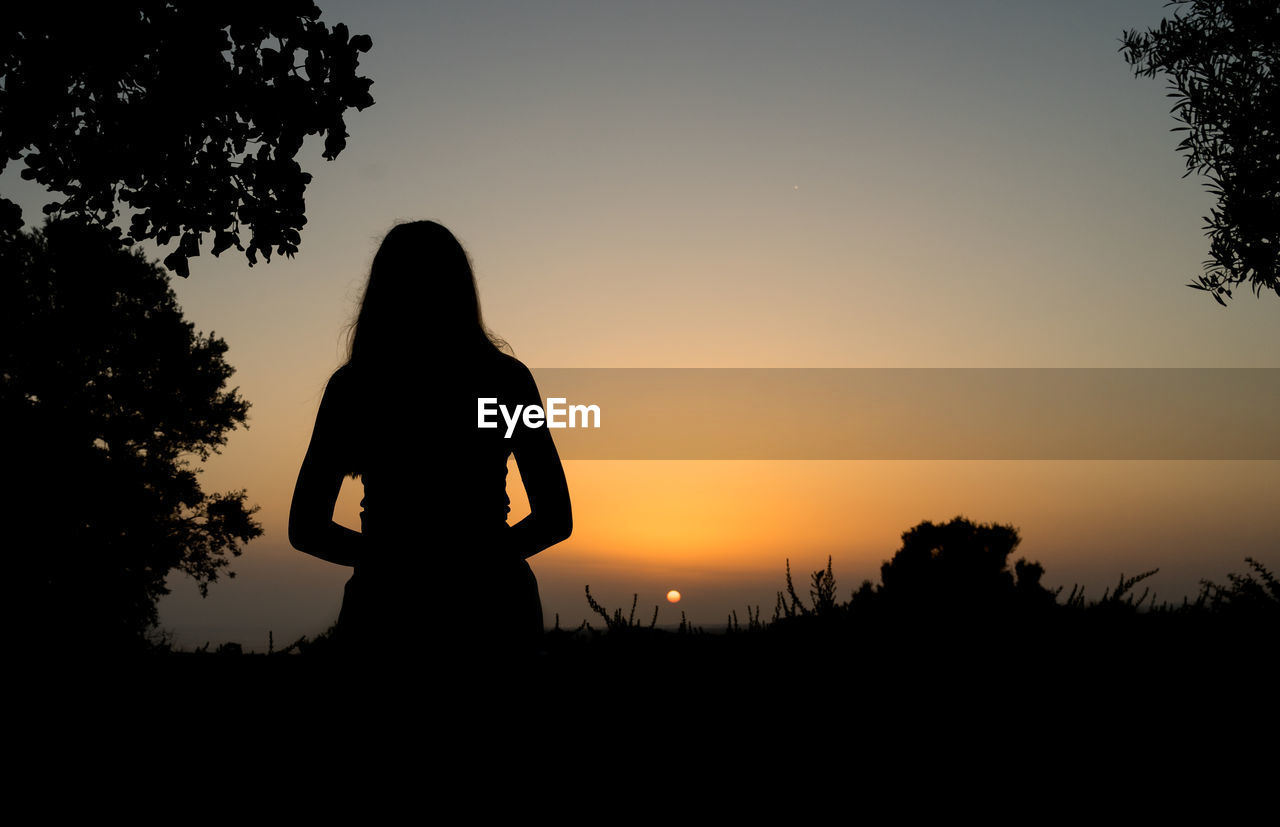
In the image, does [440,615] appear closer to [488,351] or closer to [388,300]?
[488,351]

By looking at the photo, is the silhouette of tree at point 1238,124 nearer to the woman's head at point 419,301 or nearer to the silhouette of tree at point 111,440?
the woman's head at point 419,301

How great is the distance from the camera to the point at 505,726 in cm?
292

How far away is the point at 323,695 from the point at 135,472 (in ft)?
104

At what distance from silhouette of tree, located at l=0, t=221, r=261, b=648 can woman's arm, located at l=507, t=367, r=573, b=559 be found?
26.5m

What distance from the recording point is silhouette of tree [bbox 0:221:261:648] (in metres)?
27.9

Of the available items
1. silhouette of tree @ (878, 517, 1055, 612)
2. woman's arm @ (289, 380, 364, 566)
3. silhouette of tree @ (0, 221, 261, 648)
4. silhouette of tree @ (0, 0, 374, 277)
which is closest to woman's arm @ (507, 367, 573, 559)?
woman's arm @ (289, 380, 364, 566)

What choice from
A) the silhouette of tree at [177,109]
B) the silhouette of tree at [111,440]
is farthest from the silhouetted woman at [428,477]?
the silhouette of tree at [111,440]

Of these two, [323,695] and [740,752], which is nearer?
[740,752]

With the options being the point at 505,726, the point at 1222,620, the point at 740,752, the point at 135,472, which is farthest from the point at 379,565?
the point at 135,472

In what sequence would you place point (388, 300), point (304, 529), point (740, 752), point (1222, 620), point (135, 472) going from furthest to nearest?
1. point (135, 472)
2. point (1222, 620)
3. point (388, 300)
4. point (304, 529)
5. point (740, 752)

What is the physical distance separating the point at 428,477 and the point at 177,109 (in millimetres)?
9074

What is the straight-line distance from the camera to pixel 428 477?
3.28 m

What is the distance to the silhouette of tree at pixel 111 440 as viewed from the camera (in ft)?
91.6

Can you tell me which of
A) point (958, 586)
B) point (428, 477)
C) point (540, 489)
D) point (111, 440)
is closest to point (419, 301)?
point (428, 477)
